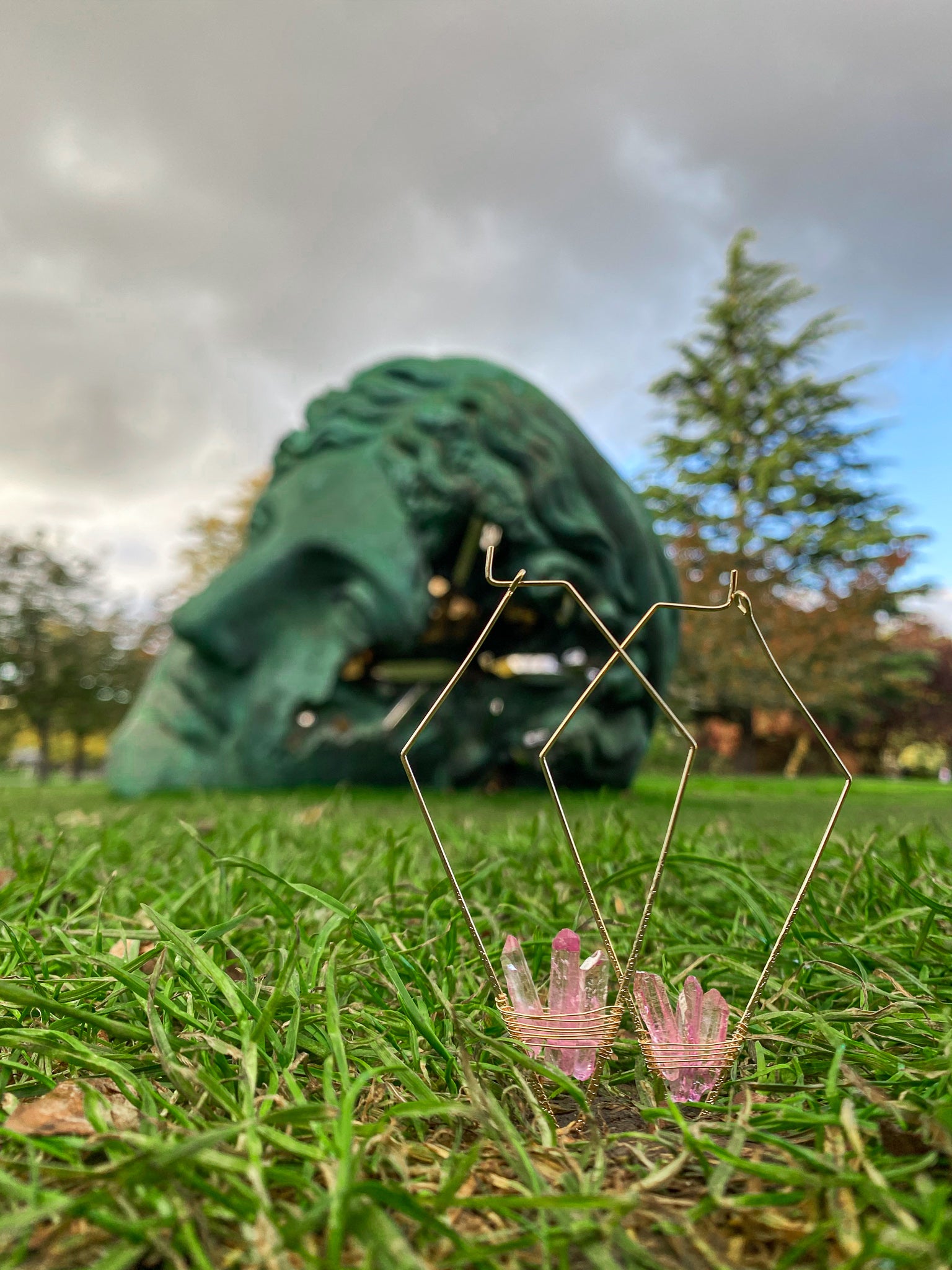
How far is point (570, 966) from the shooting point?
0.78 m

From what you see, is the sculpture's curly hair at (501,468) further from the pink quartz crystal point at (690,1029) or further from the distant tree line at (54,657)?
the distant tree line at (54,657)

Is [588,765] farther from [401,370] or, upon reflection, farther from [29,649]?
[29,649]

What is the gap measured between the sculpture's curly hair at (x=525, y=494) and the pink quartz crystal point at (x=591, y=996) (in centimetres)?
420

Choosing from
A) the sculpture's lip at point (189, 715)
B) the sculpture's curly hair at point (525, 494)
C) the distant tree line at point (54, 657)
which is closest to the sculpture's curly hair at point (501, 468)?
the sculpture's curly hair at point (525, 494)

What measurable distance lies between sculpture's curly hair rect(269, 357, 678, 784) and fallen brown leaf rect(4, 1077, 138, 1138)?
4.31m

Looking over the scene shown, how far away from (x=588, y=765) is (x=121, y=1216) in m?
4.91

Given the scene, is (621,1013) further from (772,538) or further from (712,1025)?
(772,538)

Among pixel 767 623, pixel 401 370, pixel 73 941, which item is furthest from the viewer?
pixel 767 623

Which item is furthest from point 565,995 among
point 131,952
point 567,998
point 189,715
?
point 189,715

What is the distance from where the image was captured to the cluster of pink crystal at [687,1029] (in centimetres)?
76

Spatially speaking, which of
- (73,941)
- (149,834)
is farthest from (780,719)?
(73,941)

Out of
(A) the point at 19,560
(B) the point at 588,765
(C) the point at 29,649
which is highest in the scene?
(A) the point at 19,560

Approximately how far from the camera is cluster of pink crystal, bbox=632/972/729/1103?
2.49 feet

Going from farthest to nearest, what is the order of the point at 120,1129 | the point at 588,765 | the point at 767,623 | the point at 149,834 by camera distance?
1. the point at 767,623
2. the point at 588,765
3. the point at 149,834
4. the point at 120,1129
